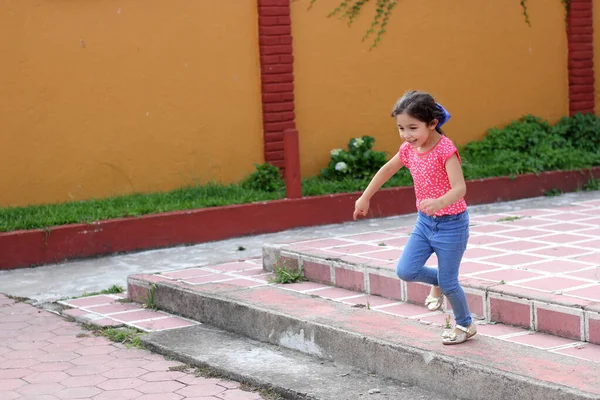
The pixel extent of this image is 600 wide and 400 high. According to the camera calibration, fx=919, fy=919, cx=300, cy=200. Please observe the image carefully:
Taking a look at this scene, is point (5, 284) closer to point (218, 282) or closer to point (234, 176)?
point (218, 282)

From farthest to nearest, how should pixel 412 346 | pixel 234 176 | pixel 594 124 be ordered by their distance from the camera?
pixel 594 124, pixel 234 176, pixel 412 346

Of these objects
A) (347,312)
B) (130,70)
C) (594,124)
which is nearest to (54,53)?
(130,70)

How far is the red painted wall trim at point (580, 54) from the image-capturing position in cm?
1223

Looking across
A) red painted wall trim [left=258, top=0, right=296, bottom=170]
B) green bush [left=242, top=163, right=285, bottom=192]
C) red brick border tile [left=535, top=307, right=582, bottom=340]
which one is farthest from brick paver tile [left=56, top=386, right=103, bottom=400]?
red painted wall trim [left=258, top=0, right=296, bottom=170]

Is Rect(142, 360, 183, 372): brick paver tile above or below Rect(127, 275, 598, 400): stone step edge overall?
below

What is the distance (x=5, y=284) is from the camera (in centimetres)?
717

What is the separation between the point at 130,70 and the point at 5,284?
2951mm

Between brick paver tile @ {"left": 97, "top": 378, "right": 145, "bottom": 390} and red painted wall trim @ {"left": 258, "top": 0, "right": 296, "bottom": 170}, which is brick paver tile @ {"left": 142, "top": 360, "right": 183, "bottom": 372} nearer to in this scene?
brick paver tile @ {"left": 97, "top": 378, "right": 145, "bottom": 390}

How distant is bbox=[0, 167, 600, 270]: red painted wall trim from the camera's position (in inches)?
308

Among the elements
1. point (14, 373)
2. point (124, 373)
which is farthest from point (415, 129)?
point (14, 373)

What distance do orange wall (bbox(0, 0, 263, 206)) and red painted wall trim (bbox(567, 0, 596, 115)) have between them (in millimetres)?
4662

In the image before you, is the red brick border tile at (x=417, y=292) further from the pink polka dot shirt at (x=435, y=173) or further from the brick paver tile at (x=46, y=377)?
the brick paver tile at (x=46, y=377)

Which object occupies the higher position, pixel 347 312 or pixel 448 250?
pixel 448 250

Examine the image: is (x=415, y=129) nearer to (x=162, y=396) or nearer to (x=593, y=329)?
(x=593, y=329)
